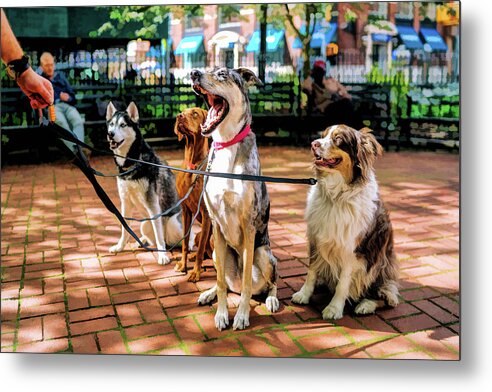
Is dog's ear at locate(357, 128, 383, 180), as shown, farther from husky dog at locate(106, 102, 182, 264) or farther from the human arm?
the human arm

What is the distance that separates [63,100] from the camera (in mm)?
3055

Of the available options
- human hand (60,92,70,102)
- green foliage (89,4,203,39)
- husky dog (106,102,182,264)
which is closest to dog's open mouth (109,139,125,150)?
husky dog (106,102,182,264)

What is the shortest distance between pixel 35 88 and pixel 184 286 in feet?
4.57

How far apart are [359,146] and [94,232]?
84.3 inches

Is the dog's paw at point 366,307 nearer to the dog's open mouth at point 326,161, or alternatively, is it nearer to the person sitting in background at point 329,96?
the dog's open mouth at point 326,161

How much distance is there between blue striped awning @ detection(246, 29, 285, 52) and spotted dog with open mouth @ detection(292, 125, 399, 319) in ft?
2.43

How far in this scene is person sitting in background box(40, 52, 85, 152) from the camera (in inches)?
114

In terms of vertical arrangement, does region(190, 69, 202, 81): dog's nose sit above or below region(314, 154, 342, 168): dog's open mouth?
above

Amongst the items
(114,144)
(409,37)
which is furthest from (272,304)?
(409,37)

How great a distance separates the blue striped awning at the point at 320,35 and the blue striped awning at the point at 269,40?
0.10m

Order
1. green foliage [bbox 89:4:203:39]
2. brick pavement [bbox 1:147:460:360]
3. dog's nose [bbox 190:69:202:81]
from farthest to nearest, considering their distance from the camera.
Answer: green foliage [bbox 89:4:203:39], brick pavement [bbox 1:147:460:360], dog's nose [bbox 190:69:202:81]

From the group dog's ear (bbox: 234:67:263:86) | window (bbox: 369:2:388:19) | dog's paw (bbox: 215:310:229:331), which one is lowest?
dog's paw (bbox: 215:310:229:331)

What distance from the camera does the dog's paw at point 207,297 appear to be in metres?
2.77

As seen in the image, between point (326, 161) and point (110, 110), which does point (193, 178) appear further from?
point (326, 161)
